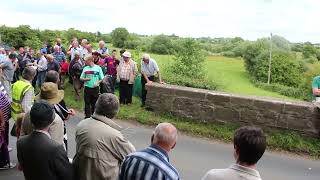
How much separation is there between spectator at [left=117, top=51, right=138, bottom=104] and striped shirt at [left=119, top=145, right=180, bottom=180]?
9.24 m

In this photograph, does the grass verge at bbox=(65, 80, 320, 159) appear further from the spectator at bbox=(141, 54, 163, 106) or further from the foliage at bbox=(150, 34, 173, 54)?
the foliage at bbox=(150, 34, 173, 54)

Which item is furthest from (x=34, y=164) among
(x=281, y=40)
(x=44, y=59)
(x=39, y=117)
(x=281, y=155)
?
(x=281, y=40)

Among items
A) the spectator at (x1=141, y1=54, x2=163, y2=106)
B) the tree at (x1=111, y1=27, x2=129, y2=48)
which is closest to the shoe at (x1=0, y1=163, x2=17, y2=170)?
the spectator at (x1=141, y1=54, x2=163, y2=106)

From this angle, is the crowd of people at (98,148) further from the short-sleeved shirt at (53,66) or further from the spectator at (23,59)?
the spectator at (23,59)

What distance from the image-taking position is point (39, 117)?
448 centimetres

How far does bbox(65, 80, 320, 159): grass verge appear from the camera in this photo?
31.7 feet

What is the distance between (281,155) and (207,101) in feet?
8.01

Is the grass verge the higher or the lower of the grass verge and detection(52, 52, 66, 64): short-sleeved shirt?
the lower

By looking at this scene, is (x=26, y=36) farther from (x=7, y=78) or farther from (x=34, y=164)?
(x=34, y=164)

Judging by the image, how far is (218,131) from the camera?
35.0ft

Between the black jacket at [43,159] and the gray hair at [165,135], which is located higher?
the gray hair at [165,135]

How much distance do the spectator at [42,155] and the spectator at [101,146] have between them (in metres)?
0.20

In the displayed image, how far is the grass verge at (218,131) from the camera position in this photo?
31.7ft

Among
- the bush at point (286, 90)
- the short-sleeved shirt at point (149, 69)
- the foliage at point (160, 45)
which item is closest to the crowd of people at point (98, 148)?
the short-sleeved shirt at point (149, 69)
